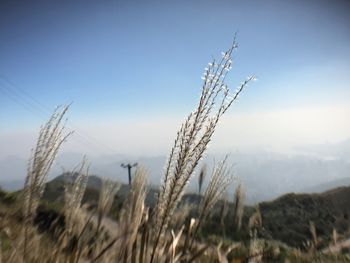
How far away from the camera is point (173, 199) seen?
145 centimetres

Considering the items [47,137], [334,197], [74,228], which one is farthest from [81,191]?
[334,197]

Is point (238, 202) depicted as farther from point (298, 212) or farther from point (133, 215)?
point (298, 212)

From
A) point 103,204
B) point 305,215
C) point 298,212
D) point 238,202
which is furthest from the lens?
point 298,212

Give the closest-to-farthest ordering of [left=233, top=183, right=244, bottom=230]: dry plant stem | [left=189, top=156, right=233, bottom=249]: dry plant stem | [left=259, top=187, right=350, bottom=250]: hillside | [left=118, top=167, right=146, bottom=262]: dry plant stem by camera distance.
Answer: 1. [left=118, top=167, right=146, bottom=262]: dry plant stem
2. [left=189, top=156, right=233, bottom=249]: dry plant stem
3. [left=233, top=183, right=244, bottom=230]: dry plant stem
4. [left=259, top=187, right=350, bottom=250]: hillside

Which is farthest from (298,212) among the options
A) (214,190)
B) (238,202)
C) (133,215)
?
(133,215)

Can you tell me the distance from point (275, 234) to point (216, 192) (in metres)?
30.3

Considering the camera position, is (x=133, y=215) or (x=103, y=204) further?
(x=103, y=204)

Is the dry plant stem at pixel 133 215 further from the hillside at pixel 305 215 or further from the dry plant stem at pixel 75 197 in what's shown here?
the hillside at pixel 305 215

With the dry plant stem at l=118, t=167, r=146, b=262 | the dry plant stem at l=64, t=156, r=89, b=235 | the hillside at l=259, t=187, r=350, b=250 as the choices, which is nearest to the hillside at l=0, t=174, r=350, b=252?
the hillside at l=259, t=187, r=350, b=250

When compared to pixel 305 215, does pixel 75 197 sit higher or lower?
higher

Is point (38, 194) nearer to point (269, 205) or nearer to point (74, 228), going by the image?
point (74, 228)

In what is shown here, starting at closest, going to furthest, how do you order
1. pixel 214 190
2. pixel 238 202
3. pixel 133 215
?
1. pixel 133 215
2. pixel 214 190
3. pixel 238 202

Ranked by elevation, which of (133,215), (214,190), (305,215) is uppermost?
(214,190)

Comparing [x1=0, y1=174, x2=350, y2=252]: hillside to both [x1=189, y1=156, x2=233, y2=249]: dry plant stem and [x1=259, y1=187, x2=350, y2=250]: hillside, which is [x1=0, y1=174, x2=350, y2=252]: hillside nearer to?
[x1=259, y1=187, x2=350, y2=250]: hillside
